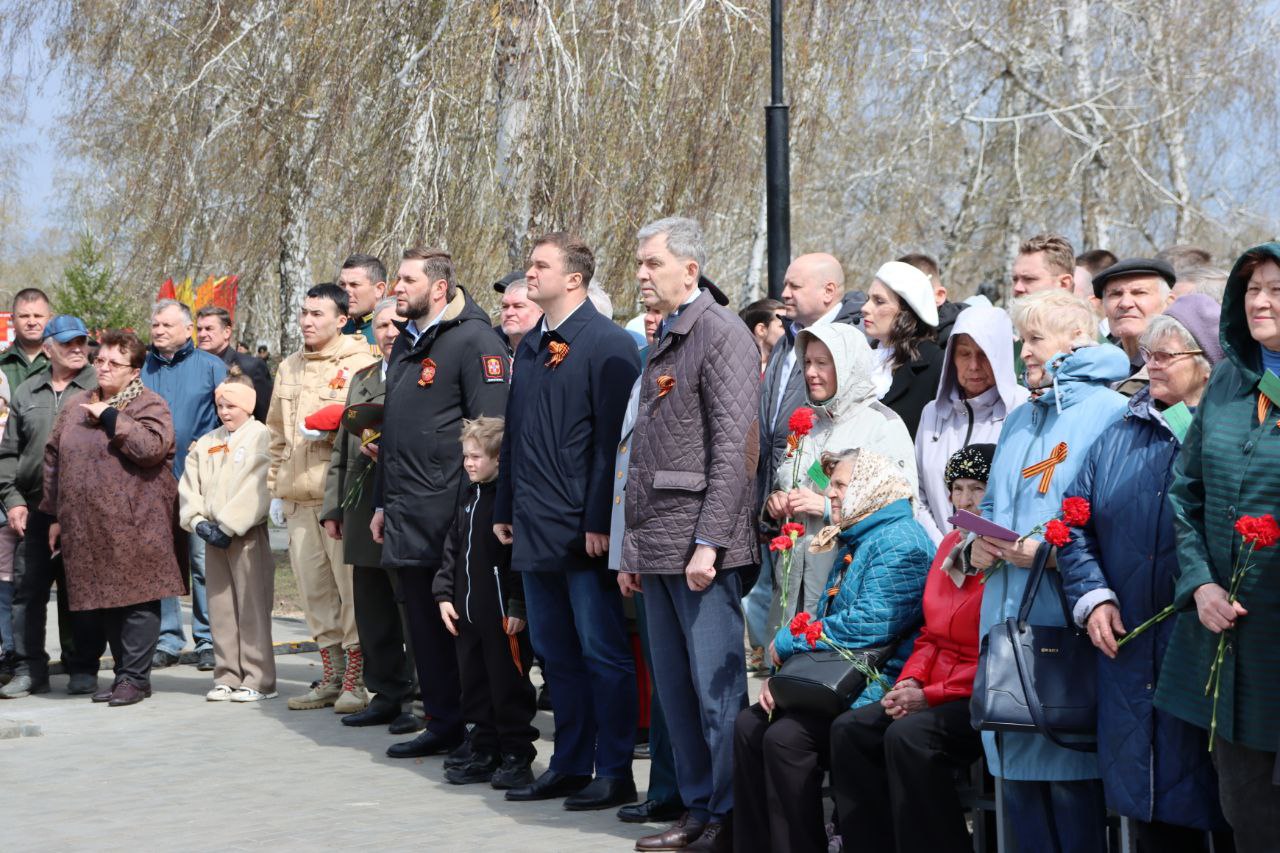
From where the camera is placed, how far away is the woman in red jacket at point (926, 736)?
5027mm

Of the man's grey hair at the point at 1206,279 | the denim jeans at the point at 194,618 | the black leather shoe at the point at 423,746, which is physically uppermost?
the man's grey hair at the point at 1206,279

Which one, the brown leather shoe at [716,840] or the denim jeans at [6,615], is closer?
the brown leather shoe at [716,840]

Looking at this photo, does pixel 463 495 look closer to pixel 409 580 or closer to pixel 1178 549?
pixel 409 580

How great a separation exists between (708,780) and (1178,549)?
2.42 meters

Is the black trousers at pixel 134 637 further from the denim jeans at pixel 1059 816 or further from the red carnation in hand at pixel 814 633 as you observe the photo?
the denim jeans at pixel 1059 816

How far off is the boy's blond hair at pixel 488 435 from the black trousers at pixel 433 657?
0.82 metres

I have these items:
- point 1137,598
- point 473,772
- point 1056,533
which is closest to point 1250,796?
point 1137,598

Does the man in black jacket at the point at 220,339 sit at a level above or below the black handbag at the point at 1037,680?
above

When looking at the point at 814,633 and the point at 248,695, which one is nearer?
the point at 814,633

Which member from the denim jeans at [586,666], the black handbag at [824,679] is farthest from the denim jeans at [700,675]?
the black handbag at [824,679]

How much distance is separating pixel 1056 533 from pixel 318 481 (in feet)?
17.0

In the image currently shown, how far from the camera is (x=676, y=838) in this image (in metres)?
6.14

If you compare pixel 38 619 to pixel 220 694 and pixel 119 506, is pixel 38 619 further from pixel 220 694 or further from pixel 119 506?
pixel 220 694

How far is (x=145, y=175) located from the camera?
14156mm
